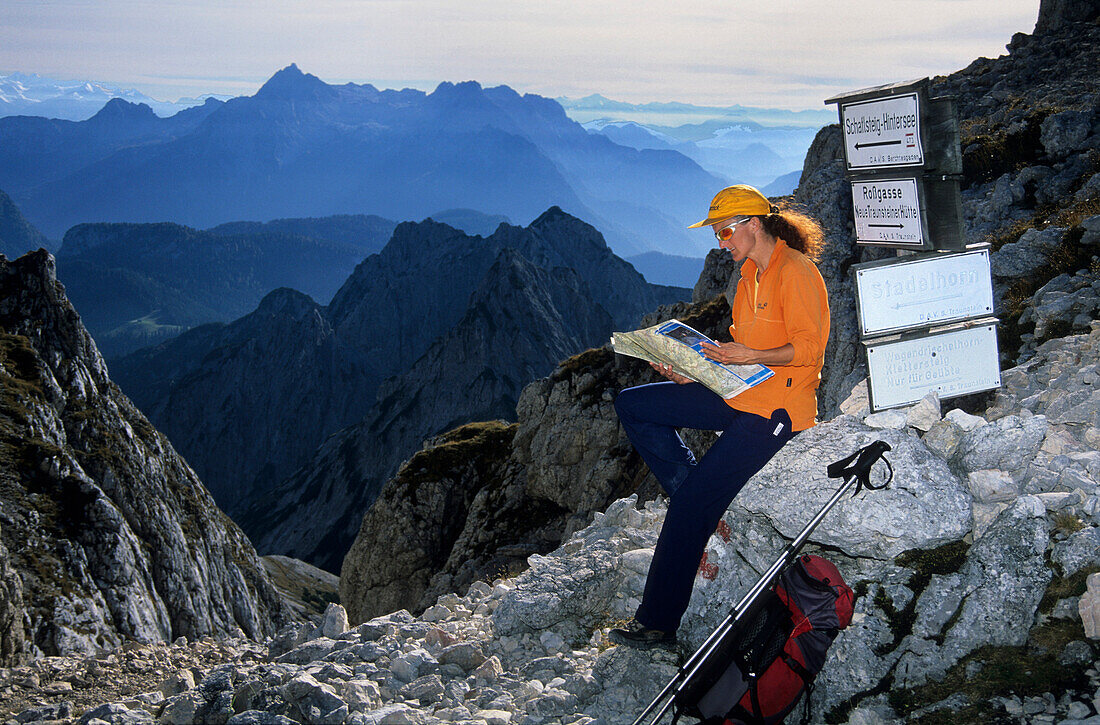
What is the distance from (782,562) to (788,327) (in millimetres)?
1838

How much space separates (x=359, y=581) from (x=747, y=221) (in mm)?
42513

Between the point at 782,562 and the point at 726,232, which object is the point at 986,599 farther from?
the point at 726,232

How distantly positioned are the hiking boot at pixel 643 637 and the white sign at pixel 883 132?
17.6ft

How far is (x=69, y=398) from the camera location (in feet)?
212

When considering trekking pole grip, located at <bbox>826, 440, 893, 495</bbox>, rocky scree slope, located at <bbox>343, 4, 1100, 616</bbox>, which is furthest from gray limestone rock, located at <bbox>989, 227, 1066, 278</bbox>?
trekking pole grip, located at <bbox>826, 440, 893, 495</bbox>

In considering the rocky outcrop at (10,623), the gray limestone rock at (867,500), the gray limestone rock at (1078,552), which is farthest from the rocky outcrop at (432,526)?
the gray limestone rock at (1078,552)

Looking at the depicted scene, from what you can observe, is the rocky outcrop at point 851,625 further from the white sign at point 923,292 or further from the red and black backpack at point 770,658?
the white sign at point 923,292

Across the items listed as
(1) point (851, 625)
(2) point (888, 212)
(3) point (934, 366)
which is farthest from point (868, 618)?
(2) point (888, 212)

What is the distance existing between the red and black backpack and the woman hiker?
87cm

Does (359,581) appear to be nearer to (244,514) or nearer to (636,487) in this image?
(636,487)

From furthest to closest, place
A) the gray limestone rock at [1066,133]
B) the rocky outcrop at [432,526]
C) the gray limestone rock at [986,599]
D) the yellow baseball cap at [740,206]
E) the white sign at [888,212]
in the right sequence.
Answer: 1. the rocky outcrop at [432,526]
2. the gray limestone rock at [1066,133]
3. the white sign at [888,212]
4. the yellow baseball cap at [740,206]
5. the gray limestone rock at [986,599]

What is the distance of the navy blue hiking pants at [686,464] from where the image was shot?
5.60 m

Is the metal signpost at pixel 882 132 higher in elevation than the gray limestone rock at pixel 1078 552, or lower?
higher

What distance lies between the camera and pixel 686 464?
20.1 ft
